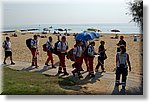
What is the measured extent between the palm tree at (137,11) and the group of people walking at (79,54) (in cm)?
25

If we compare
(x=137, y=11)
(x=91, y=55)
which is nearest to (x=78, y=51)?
(x=91, y=55)

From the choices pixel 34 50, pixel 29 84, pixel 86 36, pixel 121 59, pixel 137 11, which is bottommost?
pixel 29 84

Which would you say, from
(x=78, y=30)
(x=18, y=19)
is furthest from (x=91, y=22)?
(x=18, y=19)

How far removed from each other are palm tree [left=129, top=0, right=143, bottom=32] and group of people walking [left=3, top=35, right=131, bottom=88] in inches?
9.9

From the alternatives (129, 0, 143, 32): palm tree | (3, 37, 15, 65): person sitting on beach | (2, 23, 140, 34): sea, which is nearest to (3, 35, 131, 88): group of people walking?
(3, 37, 15, 65): person sitting on beach

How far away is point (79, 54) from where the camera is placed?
5.27 metres

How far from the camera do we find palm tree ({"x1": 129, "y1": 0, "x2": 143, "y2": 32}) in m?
5.10

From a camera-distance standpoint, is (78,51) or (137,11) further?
(78,51)

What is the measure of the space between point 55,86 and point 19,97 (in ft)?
1.37

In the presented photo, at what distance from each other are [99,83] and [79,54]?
40cm

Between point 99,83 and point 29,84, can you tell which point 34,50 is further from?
point 99,83

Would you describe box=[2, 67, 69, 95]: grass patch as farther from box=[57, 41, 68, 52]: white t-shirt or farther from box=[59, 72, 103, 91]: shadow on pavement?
box=[57, 41, 68, 52]: white t-shirt

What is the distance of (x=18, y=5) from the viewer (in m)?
5.18

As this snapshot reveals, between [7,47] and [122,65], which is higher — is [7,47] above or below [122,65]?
above
